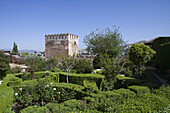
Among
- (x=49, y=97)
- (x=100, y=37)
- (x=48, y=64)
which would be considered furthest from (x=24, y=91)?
(x=100, y=37)

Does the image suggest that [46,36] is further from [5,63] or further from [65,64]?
[65,64]

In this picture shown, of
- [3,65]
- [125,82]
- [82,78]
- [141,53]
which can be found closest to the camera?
[125,82]

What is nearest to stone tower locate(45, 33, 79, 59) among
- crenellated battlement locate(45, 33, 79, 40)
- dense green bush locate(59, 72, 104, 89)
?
crenellated battlement locate(45, 33, 79, 40)

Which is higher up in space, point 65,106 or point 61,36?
point 61,36

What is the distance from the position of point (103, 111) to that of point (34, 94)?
13.0 feet

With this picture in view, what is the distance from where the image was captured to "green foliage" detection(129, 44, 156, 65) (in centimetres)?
977

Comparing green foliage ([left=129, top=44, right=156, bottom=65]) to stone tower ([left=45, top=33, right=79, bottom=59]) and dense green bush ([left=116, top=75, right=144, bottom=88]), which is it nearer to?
dense green bush ([left=116, top=75, right=144, bottom=88])

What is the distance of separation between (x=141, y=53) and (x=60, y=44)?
555 inches

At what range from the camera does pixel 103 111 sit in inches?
125

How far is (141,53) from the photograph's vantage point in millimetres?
9734

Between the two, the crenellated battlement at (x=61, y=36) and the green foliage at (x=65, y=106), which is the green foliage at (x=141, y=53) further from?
the crenellated battlement at (x=61, y=36)

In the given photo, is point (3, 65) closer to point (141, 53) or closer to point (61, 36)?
point (141, 53)

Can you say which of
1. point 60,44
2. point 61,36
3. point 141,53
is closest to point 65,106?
point 141,53

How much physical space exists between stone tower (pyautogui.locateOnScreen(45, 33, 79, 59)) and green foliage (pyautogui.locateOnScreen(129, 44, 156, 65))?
12.3 m
